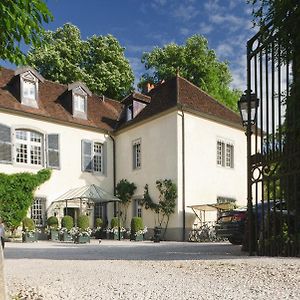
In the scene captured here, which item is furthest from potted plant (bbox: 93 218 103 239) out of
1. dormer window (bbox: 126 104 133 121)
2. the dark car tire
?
the dark car tire

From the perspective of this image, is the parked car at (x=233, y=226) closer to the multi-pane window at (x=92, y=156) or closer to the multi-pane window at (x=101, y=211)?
the multi-pane window at (x=101, y=211)

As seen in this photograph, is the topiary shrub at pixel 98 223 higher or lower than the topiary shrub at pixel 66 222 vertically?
lower

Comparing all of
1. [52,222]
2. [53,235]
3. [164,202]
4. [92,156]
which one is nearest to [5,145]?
[52,222]

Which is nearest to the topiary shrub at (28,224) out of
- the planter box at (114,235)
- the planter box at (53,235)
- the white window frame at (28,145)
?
the planter box at (53,235)

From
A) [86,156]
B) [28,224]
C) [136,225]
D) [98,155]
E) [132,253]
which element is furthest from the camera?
[98,155]

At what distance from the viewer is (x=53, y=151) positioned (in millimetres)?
22531

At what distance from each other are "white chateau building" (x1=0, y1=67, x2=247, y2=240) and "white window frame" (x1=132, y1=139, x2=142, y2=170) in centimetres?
5

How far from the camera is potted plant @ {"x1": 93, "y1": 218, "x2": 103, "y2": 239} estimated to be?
70.5 feet

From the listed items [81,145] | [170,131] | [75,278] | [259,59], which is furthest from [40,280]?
[81,145]

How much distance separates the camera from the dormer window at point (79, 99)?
2426cm

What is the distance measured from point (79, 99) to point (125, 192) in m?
5.86

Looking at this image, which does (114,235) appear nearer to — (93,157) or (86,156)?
(86,156)

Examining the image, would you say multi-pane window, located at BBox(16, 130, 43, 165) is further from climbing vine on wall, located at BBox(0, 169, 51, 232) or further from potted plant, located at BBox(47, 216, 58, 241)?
potted plant, located at BBox(47, 216, 58, 241)

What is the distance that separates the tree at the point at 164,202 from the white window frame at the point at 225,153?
3712mm
